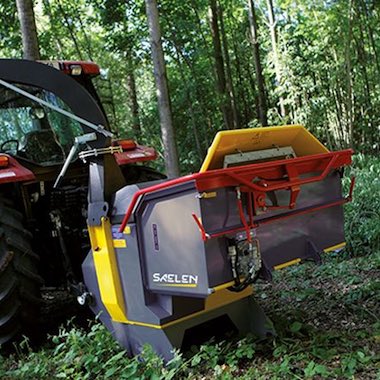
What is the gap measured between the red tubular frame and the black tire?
3.01ft

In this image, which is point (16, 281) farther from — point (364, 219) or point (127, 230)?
point (364, 219)

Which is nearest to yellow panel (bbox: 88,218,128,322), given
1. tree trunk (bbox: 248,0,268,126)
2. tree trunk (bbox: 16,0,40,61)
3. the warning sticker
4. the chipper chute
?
the chipper chute

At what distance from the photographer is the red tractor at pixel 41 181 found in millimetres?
3494

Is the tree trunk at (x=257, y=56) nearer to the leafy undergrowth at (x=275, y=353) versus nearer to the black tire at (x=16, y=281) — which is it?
the leafy undergrowth at (x=275, y=353)

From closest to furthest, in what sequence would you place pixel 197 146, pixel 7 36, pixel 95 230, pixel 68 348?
1. pixel 95 230
2. pixel 68 348
3. pixel 7 36
4. pixel 197 146

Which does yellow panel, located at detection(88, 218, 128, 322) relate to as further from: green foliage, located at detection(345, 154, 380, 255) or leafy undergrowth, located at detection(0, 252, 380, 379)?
green foliage, located at detection(345, 154, 380, 255)

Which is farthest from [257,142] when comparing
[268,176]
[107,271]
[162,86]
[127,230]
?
[162,86]

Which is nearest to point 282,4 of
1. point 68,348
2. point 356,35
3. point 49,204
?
point 356,35

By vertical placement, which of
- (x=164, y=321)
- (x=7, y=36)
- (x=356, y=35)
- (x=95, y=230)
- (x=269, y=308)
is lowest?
(x=269, y=308)

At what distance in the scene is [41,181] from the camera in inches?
165

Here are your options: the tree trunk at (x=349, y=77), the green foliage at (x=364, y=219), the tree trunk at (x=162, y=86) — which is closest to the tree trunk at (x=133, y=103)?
the tree trunk at (x=349, y=77)

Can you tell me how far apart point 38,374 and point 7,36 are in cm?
1087

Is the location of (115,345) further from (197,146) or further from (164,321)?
(197,146)

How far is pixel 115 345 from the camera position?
10.9 ft
